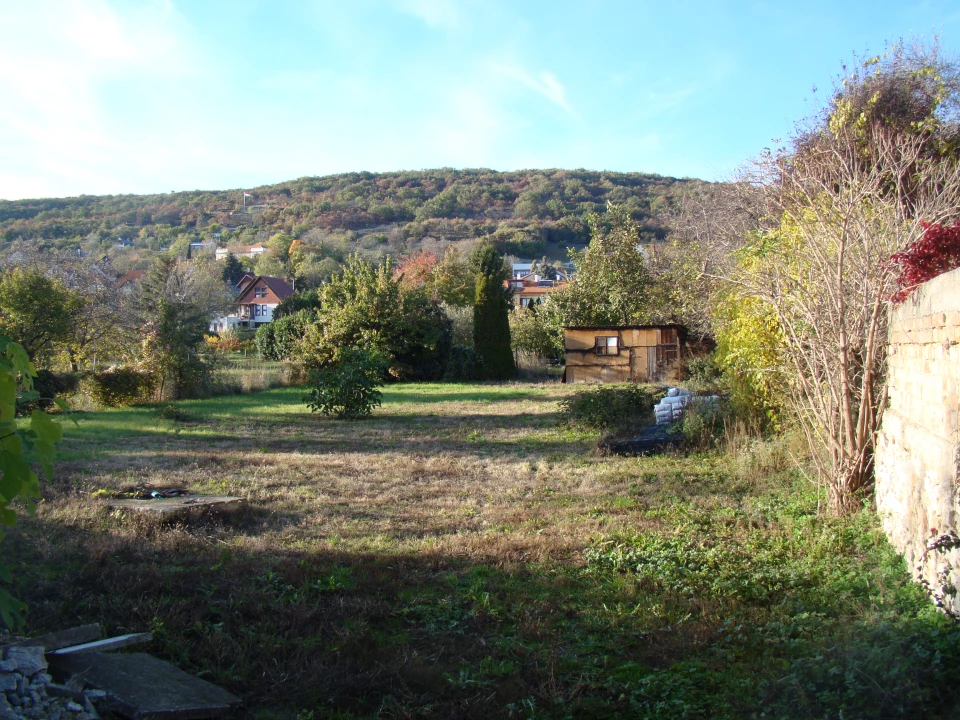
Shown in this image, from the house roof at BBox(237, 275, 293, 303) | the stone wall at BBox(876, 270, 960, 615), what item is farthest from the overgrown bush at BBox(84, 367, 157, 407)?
the house roof at BBox(237, 275, 293, 303)

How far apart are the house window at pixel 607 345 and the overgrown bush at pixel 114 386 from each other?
13782mm

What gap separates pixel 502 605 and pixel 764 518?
10.9ft

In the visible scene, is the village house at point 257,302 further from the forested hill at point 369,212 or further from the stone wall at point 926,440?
the stone wall at point 926,440

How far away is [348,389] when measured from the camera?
15164 mm

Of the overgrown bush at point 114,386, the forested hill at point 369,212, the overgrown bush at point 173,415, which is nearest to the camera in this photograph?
the overgrown bush at point 173,415

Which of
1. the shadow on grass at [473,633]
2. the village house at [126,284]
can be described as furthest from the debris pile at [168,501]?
the village house at [126,284]

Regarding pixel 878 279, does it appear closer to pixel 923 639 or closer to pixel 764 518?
pixel 764 518

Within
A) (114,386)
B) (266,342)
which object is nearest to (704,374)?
(114,386)

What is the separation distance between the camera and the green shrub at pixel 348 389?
49.8ft

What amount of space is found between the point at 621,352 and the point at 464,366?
5763 millimetres

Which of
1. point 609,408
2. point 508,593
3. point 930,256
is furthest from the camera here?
point 609,408

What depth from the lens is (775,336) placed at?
9328 mm

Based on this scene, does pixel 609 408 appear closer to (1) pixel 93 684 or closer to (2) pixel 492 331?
(1) pixel 93 684

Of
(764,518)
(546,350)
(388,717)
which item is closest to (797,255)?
(764,518)
